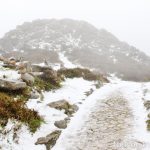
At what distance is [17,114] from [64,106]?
13.6 ft

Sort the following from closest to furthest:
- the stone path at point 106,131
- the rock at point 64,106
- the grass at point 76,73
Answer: the stone path at point 106,131 → the rock at point 64,106 → the grass at point 76,73

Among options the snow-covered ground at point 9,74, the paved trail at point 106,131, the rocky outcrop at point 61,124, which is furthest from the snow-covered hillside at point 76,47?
the rocky outcrop at point 61,124

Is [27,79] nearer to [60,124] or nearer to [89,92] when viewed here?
[89,92]

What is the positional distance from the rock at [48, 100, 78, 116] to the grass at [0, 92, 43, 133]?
94.2 inches

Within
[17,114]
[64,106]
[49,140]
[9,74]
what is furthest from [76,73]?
[49,140]

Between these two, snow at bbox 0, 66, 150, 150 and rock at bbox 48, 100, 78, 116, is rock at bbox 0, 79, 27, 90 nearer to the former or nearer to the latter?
snow at bbox 0, 66, 150, 150

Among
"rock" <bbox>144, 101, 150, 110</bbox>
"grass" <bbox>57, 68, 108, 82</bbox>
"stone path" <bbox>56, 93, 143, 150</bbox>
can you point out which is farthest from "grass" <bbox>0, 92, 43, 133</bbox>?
"grass" <bbox>57, 68, 108, 82</bbox>

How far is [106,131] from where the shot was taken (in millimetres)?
14656

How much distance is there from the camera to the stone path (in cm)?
1287

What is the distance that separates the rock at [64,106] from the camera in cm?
1777

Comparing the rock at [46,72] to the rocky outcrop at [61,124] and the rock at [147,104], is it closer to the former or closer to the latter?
the rock at [147,104]

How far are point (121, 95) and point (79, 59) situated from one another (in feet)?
205

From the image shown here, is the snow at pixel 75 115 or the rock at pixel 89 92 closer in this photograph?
the snow at pixel 75 115

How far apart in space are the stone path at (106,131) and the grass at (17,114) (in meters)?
2.06
